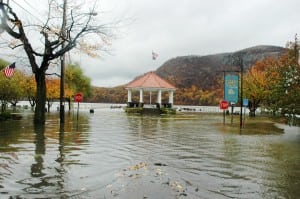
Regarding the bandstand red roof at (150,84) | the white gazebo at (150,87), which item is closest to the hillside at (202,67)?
the bandstand red roof at (150,84)

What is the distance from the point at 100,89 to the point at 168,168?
15019 centimetres

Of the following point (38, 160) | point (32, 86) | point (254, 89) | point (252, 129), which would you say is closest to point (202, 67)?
point (254, 89)

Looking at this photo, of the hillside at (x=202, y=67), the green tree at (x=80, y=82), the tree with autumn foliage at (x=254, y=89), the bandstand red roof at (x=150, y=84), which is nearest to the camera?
the tree with autumn foliage at (x=254, y=89)

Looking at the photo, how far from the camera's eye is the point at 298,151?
15.5 m

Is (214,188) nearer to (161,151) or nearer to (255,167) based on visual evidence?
(255,167)

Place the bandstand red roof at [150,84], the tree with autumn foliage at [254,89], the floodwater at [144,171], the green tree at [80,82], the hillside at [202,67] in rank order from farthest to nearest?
1. the hillside at [202,67]
2. the green tree at [80,82]
3. the bandstand red roof at [150,84]
4. the tree with autumn foliage at [254,89]
5. the floodwater at [144,171]

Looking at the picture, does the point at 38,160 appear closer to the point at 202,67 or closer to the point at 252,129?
the point at 252,129

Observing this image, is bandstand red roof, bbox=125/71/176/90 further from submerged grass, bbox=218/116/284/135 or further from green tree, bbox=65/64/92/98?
submerged grass, bbox=218/116/284/135

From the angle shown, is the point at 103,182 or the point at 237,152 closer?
the point at 103,182

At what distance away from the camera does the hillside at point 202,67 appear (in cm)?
14000

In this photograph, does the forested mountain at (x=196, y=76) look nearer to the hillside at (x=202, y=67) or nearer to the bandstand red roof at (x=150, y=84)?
the hillside at (x=202, y=67)

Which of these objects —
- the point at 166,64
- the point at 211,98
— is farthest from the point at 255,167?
the point at 166,64

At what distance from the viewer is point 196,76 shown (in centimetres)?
14625

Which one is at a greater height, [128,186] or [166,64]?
[166,64]
